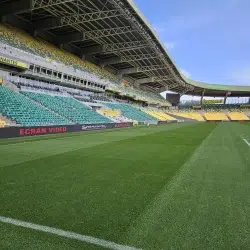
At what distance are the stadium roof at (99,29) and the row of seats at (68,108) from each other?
34.1ft

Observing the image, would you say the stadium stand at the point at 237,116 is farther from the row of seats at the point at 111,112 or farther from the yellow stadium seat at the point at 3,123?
the yellow stadium seat at the point at 3,123

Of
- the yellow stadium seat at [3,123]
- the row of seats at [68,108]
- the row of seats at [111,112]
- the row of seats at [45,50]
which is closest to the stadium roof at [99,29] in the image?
the row of seats at [45,50]

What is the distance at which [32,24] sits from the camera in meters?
39.2

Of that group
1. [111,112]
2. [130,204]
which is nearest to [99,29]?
[111,112]

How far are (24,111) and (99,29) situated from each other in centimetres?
2167

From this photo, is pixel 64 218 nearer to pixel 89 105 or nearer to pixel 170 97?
pixel 89 105

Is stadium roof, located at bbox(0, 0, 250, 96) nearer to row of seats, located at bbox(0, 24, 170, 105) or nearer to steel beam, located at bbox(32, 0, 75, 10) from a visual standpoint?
steel beam, located at bbox(32, 0, 75, 10)

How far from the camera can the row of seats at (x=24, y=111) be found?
23.5 metres

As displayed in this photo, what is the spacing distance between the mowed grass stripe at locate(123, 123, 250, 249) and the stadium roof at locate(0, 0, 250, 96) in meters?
29.2

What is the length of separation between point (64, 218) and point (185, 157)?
763 cm

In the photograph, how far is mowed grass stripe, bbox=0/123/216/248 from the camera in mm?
4215

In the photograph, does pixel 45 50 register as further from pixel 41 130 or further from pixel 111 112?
pixel 41 130

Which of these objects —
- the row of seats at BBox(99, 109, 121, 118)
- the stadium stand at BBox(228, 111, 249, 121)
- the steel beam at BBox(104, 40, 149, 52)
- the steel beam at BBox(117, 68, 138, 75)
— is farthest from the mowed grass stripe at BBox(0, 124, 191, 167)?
the stadium stand at BBox(228, 111, 249, 121)

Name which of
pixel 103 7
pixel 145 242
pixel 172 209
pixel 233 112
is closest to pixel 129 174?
pixel 172 209
